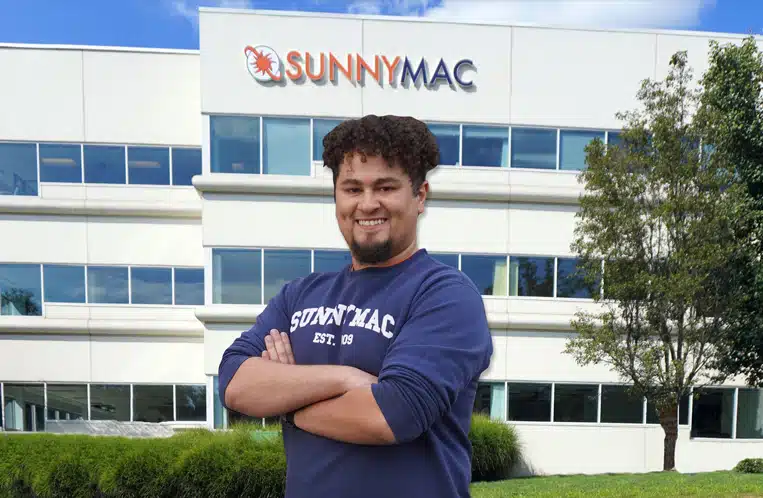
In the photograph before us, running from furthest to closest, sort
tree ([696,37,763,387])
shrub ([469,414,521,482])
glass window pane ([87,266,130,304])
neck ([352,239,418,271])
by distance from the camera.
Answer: glass window pane ([87,266,130,304]) < shrub ([469,414,521,482]) < tree ([696,37,763,387]) < neck ([352,239,418,271])

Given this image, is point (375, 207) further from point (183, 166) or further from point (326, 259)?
point (183, 166)

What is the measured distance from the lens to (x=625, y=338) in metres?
11.5

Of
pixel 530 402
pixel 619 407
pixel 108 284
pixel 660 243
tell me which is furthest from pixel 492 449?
pixel 108 284

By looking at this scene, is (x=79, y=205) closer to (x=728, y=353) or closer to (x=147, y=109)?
(x=147, y=109)

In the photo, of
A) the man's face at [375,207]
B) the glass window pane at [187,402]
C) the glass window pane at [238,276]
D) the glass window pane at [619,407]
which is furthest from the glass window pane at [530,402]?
the man's face at [375,207]

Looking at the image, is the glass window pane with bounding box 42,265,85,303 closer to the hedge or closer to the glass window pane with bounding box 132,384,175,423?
the glass window pane with bounding box 132,384,175,423

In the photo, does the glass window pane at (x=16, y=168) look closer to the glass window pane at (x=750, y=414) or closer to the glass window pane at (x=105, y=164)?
the glass window pane at (x=105, y=164)

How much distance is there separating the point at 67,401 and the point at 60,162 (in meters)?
7.68

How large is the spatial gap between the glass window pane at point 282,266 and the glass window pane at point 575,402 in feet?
27.0

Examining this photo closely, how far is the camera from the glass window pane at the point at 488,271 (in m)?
14.0

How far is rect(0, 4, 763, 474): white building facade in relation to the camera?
1339 cm

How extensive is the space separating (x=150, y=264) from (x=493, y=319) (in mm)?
10978

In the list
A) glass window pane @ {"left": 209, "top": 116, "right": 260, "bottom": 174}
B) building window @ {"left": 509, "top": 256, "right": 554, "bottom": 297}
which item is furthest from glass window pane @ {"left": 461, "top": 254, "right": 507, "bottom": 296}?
glass window pane @ {"left": 209, "top": 116, "right": 260, "bottom": 174}

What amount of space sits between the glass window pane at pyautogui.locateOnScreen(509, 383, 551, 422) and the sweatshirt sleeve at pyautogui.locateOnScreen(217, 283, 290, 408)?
13103mm
